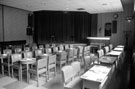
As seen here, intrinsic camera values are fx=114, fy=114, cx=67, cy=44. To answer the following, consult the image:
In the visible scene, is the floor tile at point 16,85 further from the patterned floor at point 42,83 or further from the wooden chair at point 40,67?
the wooden chair at point 40,67

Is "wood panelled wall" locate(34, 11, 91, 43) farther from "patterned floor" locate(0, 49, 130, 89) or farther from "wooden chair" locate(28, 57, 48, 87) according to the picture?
"wooden chair" locate(28, 57, 48, 87)

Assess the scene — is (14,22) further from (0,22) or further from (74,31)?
(74,31)

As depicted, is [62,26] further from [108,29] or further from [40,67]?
[40,67]

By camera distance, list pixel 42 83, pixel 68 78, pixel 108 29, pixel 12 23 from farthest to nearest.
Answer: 1. pixel 108 29
2. pixel 12 23
3. pixel 42 83
4. pixel 68 78

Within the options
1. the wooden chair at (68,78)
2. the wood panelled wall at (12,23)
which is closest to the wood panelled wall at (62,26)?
the wood panelled wall at (12,23)

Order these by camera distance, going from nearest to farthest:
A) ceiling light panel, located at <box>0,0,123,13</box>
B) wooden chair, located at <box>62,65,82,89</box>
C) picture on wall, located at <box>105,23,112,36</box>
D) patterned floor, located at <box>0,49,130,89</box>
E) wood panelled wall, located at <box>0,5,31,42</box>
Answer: wooden chair, located at <box>62,65,82,89</box> → patterned floor, located at <box>0,49,130,89</box> → ceiling light panel, located at <box>0,0,123,13</box> → wood panelled wall, located at <box>0,5,31,42</box> → picture on wall, located at <box>105,23,112,36</box>

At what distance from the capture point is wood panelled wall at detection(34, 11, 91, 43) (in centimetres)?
967

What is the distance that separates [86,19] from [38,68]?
25.4ft

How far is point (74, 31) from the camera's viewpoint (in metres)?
10.0

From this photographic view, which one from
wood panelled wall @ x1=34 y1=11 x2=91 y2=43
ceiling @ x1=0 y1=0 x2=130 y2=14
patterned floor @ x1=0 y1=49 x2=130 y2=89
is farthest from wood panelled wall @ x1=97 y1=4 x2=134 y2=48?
patterned floor @ x1=0 y1=49 x2=130 y2=89

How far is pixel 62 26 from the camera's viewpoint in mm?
9953

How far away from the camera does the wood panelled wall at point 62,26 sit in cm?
967

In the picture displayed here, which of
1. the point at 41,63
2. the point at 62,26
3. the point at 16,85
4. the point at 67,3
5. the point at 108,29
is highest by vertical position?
the point at 67,3

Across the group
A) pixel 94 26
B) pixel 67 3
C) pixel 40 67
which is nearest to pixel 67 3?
pixel 67 3
